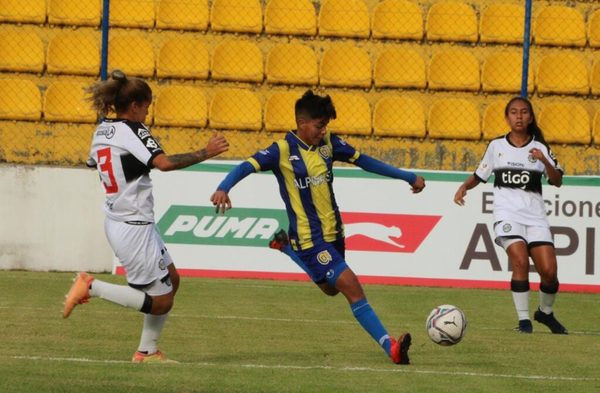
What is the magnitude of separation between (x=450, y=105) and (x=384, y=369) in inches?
412

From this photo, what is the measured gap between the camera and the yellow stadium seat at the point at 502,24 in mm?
19547

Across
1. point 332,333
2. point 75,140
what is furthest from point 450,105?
point 332,333

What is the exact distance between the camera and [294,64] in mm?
18797

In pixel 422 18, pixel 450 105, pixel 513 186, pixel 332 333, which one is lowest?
pixel 332 333

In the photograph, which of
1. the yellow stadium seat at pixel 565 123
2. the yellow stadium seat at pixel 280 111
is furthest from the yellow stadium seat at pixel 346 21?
the yellow stadium seat at pixel 565 123

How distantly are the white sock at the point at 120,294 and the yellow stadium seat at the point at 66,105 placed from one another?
9.70m

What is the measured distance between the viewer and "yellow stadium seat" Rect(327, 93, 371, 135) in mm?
18250

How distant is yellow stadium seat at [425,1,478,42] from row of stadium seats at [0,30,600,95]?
413 millimetres

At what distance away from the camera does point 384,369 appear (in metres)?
8.53

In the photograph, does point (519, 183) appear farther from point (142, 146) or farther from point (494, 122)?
point (494, 122)

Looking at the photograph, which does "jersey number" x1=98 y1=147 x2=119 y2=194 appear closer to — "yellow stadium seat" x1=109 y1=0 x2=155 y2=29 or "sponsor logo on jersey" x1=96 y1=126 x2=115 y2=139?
"sponsor logo on jersey" x1=96 y1=126 x2=115 y2=139

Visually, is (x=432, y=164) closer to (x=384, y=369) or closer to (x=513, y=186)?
(x=513, y=186)

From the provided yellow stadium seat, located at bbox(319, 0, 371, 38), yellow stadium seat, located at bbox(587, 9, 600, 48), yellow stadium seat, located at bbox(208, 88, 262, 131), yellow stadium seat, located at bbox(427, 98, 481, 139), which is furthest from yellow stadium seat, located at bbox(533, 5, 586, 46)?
yellow stadium seat, located at bbox(208, 88, 262, 131)

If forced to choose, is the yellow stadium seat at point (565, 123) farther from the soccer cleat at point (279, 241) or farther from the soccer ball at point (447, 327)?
the soccer cleat at point (279, 241)
